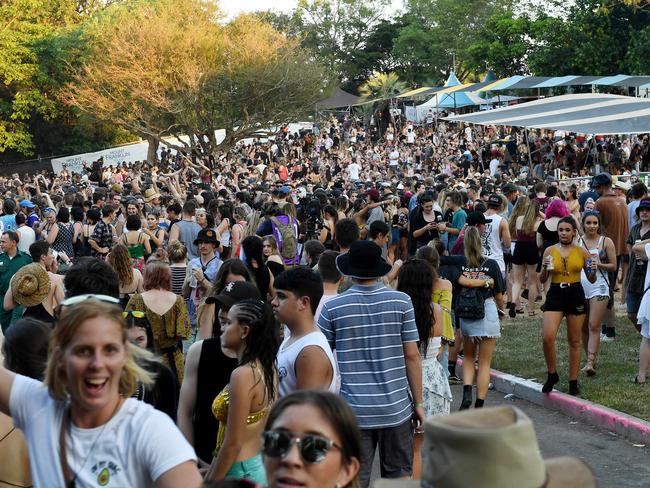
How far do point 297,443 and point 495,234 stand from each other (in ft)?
37.5

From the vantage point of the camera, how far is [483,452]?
89.6 inches

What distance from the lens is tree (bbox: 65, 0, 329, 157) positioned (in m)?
45.6

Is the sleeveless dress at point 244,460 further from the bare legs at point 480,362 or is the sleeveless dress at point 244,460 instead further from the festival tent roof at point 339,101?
the festival tent roof at point 339,101

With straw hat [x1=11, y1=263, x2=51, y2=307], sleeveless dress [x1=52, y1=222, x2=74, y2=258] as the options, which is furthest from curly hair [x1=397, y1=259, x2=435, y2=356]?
sleeveless dress [x1=52, y1=222, x2=74, y2=258]

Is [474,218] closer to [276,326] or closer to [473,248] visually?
[473,248]

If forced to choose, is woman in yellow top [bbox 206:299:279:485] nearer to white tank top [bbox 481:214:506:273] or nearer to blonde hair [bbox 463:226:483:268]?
blonde hair [bbox 463:226:483:268]

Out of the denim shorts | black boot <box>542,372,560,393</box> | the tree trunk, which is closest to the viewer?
black boot <box>542,372,560,393</box>

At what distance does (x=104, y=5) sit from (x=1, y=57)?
39.9ft

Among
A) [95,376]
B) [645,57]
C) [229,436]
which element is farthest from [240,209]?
[645,57]

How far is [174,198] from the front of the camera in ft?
65.2

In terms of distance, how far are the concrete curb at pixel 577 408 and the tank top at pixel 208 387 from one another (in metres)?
4.77

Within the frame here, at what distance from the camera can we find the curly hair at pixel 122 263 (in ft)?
31.3

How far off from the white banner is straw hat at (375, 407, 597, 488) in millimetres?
49011

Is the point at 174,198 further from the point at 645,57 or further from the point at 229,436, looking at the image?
the point at 645,57
